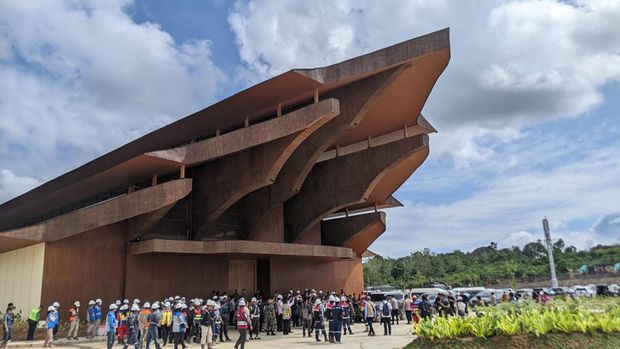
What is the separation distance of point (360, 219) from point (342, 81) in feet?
37.3

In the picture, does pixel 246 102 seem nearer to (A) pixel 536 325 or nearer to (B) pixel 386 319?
(B) pixel 386 319

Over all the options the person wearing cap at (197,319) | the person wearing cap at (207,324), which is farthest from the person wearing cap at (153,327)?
the person wearing cap at (197,319)

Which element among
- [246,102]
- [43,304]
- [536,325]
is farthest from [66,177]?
[536,325]

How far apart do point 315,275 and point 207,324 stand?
1628 centimetres

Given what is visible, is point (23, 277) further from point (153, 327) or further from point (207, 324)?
point (207, 324)

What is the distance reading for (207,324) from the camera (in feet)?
49.6

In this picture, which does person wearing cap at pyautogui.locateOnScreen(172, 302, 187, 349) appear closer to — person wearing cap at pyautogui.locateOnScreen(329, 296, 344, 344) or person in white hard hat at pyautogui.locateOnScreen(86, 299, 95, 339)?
person wearing cap at pyautogui.locateOnScreen(329, 296, 344, 344)

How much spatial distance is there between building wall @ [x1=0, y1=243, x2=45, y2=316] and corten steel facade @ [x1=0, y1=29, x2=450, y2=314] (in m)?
0.09

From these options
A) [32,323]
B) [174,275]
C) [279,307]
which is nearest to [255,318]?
[279,307]

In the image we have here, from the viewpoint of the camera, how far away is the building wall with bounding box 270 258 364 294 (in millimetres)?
28766

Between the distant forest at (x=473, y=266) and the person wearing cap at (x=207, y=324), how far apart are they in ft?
151

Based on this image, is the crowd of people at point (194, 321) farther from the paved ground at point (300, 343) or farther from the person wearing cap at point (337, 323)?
the paved ground at point (300, 343)

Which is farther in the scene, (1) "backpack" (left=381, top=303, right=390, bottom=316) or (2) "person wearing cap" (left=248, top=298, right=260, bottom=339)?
(2) "person wearing cap" (left=248, top=298, right=260, bottom=339)

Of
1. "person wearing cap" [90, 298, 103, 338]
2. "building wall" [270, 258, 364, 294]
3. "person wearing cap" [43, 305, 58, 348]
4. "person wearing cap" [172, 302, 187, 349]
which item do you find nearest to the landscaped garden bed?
"person wearing cap" [172, 302, 187, 349]
